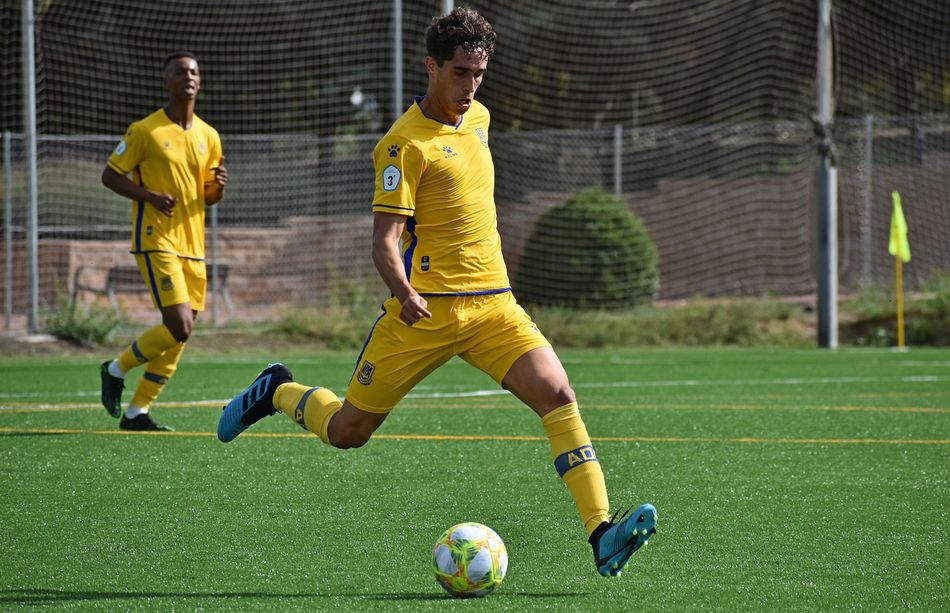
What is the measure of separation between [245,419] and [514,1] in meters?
20.2

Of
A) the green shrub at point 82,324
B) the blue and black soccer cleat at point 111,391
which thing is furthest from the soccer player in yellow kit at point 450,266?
the green shrub at point 82,324

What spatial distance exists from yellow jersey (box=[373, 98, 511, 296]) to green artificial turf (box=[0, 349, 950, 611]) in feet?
3.65

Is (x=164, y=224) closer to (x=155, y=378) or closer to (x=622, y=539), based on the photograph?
(x=155, y=378)

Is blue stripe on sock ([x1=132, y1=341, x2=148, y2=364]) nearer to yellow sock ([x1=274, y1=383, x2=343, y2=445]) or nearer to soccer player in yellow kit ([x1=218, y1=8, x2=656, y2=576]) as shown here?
yellow sock ([x1=274, y1=383, x2=343, y2=445])

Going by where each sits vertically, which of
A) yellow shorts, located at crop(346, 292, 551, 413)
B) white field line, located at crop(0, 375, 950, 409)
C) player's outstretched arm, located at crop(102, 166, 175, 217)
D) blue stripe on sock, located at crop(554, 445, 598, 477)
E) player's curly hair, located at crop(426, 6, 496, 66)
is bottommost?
white field line, located at crop(0, 375, 950, 409)

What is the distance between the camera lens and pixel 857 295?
64.6ft

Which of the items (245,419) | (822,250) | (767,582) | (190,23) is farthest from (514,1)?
(767,582)

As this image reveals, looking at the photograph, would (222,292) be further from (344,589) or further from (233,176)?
(344,589)

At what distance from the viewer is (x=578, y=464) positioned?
181 inches

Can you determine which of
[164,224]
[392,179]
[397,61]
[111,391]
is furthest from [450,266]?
[397,61]

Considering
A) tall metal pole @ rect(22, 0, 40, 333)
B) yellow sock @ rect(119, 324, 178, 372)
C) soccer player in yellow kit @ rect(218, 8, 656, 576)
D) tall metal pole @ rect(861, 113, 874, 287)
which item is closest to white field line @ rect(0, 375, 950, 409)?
yellow sock @ rect(119, 324, 178, 372)

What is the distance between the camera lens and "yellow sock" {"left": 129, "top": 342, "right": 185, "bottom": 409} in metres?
8.33

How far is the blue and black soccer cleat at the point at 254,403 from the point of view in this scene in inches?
230

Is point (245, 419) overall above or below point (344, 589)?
above
